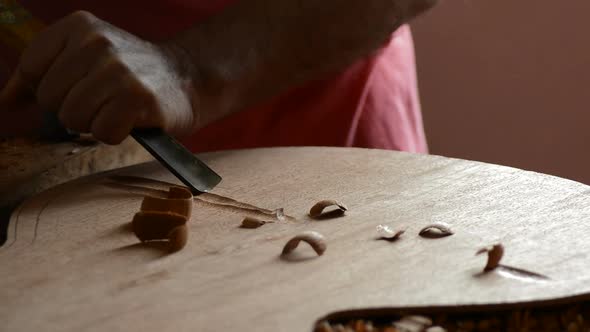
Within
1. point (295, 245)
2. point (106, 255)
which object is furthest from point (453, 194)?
point (106, 255)

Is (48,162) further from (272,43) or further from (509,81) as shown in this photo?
(509,81)

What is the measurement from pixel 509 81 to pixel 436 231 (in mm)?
1379

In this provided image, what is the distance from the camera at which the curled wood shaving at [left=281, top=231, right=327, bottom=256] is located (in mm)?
688

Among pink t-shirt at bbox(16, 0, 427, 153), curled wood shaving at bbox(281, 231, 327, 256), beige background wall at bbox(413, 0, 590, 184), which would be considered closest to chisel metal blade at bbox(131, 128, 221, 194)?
curled wood shaving at bbox(281, 231, 327, 256)

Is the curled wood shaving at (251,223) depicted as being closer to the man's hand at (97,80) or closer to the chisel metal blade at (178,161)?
the chisel metal blade at (178,161)

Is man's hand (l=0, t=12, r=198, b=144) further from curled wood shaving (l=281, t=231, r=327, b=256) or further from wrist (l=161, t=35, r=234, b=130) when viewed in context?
curled wood shaving (l=281, t=231, r=327, b=256)

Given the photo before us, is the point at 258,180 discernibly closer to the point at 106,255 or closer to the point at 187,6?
the point at 106,255

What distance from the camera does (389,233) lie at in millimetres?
717

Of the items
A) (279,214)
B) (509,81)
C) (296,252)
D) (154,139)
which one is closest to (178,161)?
(154,139)

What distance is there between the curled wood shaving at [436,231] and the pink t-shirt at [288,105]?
56 centimetres

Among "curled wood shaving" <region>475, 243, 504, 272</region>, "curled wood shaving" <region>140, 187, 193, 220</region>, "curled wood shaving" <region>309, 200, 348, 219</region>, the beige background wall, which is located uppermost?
"curled wood shaving" <region>475, 243, 504, 272</region>

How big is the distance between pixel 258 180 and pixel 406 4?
0.44 metres

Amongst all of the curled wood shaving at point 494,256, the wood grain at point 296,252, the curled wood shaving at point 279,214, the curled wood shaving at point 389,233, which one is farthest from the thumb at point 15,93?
the curled wood shaving at point 494,256

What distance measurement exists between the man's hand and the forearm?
0.09m
